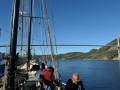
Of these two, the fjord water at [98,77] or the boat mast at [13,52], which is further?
the fjord water at [98,77]

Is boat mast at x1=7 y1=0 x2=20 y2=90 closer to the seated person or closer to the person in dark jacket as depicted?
the person in dark jacket

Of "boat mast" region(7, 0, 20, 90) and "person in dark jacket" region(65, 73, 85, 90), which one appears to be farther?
"boat mast" region(7, 0, 20, 90)

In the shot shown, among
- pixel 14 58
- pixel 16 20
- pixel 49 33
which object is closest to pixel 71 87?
pixel 14 58

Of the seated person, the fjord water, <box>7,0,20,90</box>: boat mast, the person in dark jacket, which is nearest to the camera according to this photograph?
the person in dark jacket

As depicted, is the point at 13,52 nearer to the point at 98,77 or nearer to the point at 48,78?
the point at 48,78

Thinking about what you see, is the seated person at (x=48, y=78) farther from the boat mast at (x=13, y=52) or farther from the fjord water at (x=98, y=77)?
the fjord water at (x=98, y=77)

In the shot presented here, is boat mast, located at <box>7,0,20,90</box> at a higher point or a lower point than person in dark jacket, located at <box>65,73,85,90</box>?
higher

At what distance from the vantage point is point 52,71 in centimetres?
983

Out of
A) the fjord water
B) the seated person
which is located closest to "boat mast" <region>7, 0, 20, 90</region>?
the seated person

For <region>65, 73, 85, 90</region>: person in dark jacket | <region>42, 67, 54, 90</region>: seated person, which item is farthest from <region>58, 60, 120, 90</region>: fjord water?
<region>65, 73, 85, 90</region>: person in dark jacket

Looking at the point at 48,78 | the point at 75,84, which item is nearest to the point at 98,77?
the point at 48,78

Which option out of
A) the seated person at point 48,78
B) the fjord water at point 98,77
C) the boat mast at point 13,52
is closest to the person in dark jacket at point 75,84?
the boat mast at point 13,52

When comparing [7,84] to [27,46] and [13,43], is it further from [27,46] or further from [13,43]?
[27,46]

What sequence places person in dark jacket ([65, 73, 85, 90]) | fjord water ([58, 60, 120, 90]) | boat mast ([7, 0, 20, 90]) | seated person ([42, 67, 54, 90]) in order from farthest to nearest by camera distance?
fjord water ([58, 60, 120, 90]) → seated person ([42, 67, 54, 90]) → boat mast ([7, 0, 20, 90]) → person in dark jacket ([65, 73, 85, 90])
